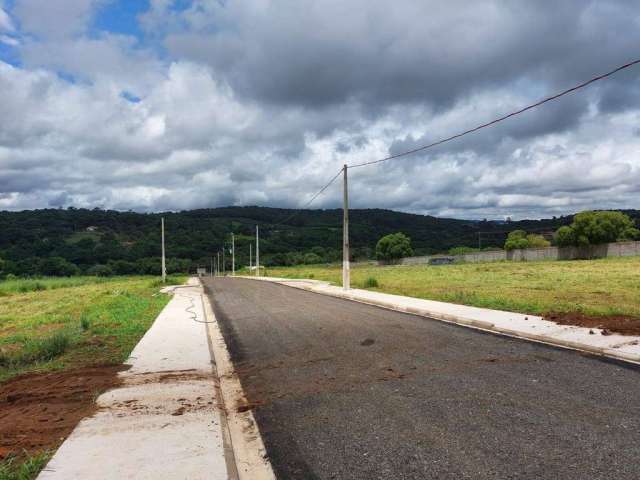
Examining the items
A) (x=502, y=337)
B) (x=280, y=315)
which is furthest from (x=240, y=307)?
(x=502, y=337)

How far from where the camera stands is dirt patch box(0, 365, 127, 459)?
5.41 meters

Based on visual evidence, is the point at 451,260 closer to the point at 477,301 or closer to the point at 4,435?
the point at 477,301

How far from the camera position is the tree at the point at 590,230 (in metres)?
75.7

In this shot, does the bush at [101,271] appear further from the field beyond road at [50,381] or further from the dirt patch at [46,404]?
the dirt patch at [46,404]

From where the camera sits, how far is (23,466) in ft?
15.0

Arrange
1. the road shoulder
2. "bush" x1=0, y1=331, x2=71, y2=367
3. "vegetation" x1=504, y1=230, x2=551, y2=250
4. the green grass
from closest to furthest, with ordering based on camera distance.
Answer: the green grass, the road shoulder, "bush" x1=0, y1=331, x2=71, y2=367, "vegetation" x1=504, y1=230, x2=551, y2=250

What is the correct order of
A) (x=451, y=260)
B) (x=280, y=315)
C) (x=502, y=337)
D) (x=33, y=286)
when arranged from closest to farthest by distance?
1. (x=502, y=337)
2. (x=280, y=315)
3. (x=33, y=286)
4. (x=451, y=260)

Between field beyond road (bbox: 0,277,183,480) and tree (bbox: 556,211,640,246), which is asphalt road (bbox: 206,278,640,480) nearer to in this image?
field beyond road (bbox: 0,277,183,480)

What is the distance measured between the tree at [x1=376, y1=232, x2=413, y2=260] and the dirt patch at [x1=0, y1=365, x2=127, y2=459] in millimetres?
100882

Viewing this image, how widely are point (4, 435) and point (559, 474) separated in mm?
5481

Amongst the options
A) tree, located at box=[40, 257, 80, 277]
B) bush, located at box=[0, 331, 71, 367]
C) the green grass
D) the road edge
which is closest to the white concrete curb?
the road edge

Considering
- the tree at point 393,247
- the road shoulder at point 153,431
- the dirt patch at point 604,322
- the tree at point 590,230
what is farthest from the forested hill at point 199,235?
the road shoulder at point 153,431

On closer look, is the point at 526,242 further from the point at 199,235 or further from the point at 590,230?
the point at 199,235

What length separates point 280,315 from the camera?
54.9 ft
